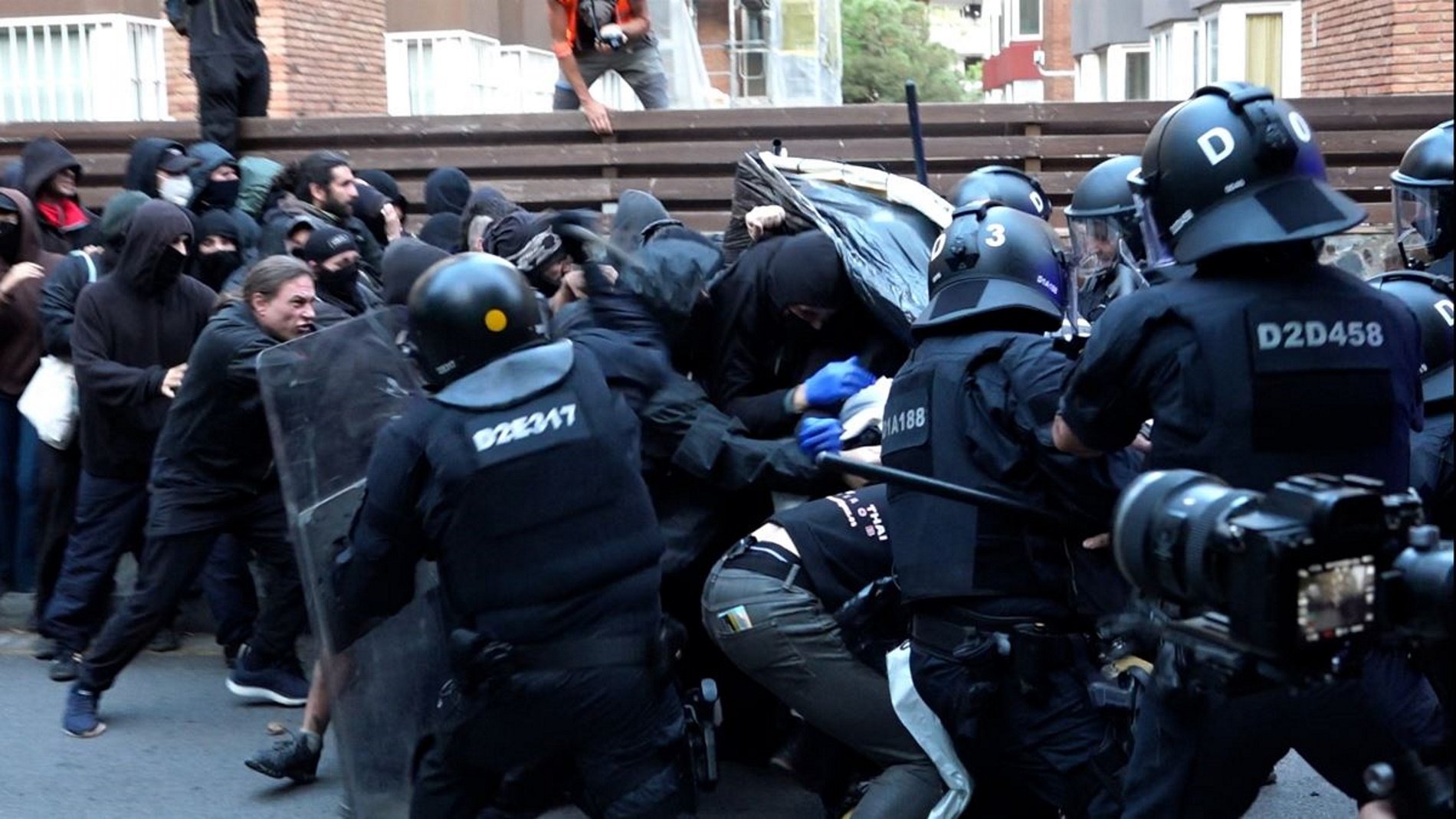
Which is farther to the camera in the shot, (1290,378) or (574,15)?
(574,15)

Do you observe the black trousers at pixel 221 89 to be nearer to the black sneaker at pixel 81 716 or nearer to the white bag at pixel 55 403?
the white bag at pixel 55 403

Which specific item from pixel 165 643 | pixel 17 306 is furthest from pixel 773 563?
pixel 17 306

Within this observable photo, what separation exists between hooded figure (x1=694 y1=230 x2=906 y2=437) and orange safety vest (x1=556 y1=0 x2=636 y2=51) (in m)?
4.63

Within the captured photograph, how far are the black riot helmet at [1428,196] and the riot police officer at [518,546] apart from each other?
2072 mm

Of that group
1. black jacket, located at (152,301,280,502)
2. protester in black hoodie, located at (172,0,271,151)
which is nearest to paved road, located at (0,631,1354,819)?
black jacket, located at (152,301,280,502)

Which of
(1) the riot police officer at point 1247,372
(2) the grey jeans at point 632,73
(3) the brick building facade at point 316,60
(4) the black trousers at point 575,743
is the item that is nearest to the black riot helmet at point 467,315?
(4) the black trousers at point 575,743

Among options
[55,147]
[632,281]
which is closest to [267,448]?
[632,281]

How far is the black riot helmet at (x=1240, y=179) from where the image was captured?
10.1 ft

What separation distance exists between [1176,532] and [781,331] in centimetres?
288

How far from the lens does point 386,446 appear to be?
12.6ft

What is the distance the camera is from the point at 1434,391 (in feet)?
12.7

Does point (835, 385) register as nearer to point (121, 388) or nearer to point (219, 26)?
point (121, 388)

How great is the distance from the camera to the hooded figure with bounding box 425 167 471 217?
8930 millimetres

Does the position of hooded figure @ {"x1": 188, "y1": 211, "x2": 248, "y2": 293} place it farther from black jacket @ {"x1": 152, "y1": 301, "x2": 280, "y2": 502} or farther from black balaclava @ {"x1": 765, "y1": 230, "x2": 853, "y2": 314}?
black balaclava @ {"x1": 765, "y1": 230, "x2": 853, "y2": 314}
